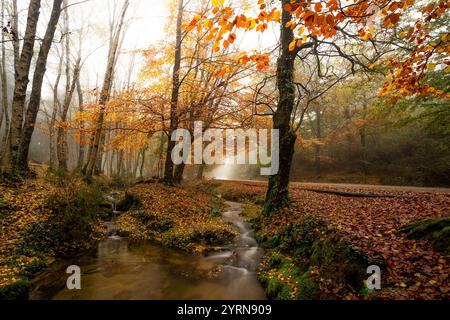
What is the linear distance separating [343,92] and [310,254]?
2007 cm

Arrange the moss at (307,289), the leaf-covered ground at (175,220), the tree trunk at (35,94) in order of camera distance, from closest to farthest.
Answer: the moss at (307,289)
the leaf-covered ground at (175,220)
the tree trunk at (35,94)

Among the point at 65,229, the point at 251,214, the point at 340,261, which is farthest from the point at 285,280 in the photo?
the point at 65,229

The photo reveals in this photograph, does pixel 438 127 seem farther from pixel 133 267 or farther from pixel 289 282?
pixel 133 267

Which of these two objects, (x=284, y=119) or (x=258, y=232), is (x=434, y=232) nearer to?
(x=258, y=232)

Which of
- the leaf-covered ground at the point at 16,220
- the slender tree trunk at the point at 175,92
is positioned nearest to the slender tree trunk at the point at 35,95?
the leaf-covered ground at the point at 16,220

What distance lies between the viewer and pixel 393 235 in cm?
538

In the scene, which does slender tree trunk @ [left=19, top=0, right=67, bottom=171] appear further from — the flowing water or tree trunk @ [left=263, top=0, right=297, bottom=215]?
tree trunk @ [left=263, top=0, right=297, bottom=215]

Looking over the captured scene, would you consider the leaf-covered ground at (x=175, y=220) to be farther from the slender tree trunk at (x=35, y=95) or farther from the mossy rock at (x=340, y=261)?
the slender tree trunk at (x=35, y=95)

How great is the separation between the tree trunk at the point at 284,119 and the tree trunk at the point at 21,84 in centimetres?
872

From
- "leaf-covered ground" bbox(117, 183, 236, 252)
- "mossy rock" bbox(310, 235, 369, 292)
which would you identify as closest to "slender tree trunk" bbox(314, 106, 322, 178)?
"leaf-covered ground" bbox(117, 183, 236, 252)

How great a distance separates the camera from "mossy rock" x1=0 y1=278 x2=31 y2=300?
4.61 metres

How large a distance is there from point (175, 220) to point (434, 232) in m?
8.08

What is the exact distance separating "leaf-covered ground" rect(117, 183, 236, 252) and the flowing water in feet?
1.89

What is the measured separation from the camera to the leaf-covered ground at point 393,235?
149 inches
